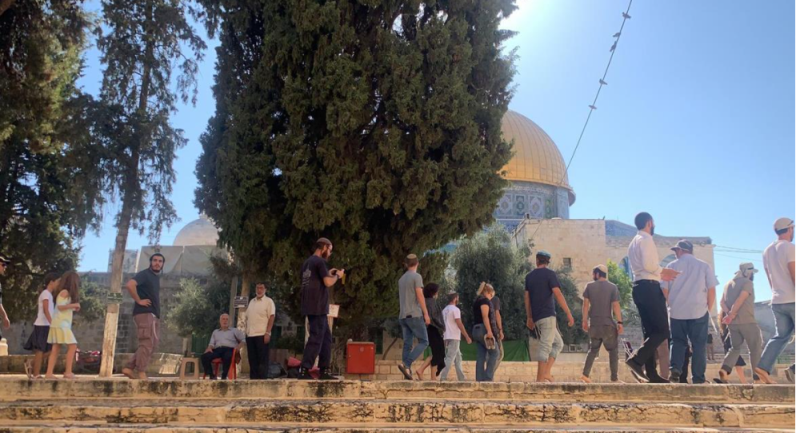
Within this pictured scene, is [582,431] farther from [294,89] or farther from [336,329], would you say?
[336,329]

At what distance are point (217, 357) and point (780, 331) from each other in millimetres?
6075

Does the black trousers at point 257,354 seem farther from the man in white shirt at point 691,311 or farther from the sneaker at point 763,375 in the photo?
the sneaker at point 763,375

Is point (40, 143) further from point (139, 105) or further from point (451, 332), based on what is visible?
point (451, 332)

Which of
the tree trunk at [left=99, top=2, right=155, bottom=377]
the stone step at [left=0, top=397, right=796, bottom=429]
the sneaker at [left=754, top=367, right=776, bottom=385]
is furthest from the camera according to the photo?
the tree trunk at [left=99, top=2, right=155, bottom=377]

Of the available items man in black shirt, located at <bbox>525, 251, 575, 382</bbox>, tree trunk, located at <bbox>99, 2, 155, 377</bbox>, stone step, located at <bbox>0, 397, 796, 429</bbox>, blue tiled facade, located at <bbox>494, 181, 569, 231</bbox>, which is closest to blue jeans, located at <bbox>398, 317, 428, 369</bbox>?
man in black shirt, located at <bbox>525, 251, 575, 382</bbox>

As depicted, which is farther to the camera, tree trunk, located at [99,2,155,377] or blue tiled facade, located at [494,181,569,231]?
blue tiled facade, located at [494,181,569,231]

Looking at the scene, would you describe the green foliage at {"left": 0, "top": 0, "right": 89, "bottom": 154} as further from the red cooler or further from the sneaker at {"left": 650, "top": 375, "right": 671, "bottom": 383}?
the sneaker at {"left": 650, "top": 375, "right": 671, "bottom": 383}

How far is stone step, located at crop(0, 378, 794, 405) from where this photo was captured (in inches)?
187

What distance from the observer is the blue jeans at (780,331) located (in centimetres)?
591

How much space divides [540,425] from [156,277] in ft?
14.6

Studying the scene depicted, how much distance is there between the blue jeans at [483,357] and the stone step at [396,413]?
336 cm

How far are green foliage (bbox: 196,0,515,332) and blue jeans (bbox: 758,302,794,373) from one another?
19.0ft

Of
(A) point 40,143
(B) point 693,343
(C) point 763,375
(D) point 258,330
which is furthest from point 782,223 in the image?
(A) point 40,143

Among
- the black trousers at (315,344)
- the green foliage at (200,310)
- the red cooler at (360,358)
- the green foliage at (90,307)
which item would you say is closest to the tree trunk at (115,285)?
the red cooler at (360,358)
